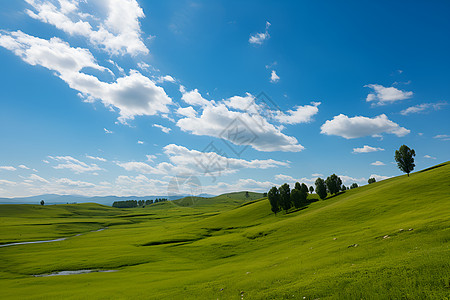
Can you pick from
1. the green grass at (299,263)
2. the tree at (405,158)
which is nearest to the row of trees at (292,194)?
the tree at (405,158)

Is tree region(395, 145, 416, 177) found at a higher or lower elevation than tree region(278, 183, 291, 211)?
higher

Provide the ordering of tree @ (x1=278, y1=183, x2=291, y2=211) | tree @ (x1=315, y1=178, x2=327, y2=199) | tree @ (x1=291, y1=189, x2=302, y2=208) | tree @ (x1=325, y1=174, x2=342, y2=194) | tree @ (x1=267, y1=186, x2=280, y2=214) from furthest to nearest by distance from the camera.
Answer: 1. tree @ (x1=325, y1=174, x2=342, y2=194)
2. tree @ (x1=315, y1=178, x2=327, y2=199)
3. tree @ (x1=291, y1=189, x2=302, y2=208)
4. tree @ (x1=278, y1=183, x2=291, y2=211)
5. tree @ (x1=267, y1=186, x2=280, y2=214)

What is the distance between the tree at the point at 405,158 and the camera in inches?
4574

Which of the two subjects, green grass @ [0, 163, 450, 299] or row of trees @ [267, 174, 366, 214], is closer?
green grass @ [0, 163, 450, 299]

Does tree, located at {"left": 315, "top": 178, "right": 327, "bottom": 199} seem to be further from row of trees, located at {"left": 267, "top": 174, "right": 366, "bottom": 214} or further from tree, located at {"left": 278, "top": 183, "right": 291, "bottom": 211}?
tree, located at {"left": 278, "top": 183, "right": 291, "bottom": 211}

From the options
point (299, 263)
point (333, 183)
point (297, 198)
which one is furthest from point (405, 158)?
point (299, 263)

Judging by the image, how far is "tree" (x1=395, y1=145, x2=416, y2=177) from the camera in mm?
116188

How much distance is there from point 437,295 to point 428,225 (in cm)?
2166

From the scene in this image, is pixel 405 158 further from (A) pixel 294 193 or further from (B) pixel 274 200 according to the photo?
(B) pixel 274 200

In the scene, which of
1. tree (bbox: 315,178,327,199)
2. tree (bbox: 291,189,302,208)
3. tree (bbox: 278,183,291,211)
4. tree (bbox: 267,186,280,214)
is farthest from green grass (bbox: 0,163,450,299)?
tree (bbox: 315,178,327,199)

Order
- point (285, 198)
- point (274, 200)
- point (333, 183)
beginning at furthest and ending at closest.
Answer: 1. point (333, 183)
2. point (285, 198)
3. point (274, 200)

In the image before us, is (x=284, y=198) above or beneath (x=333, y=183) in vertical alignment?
beneath

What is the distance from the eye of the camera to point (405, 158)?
11669 centimetres

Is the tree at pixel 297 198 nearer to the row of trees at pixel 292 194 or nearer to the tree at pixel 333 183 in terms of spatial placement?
the row of trees at pixel 292 194
